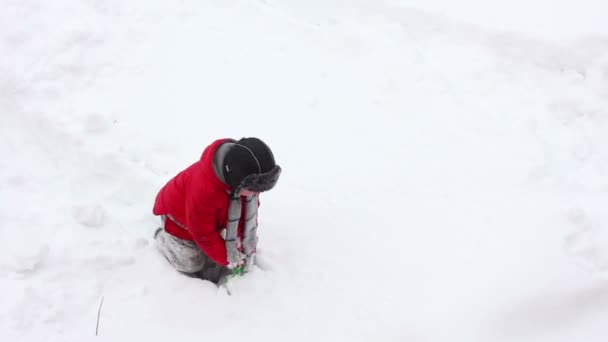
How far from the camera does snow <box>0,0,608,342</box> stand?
272cm

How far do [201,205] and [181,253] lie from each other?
0.66 m

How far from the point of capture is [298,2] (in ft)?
17.5

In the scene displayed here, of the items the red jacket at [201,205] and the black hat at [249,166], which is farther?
the red jacket at [201,205]

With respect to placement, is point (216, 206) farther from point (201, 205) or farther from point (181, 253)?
point (181, 253)

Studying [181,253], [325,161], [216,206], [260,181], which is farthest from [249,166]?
[325,161]

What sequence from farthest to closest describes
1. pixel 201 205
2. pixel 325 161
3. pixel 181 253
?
pixel 325 161 → pixel 181 253 → pixel 201 205

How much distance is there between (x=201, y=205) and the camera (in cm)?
231

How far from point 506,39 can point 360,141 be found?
6.69ft

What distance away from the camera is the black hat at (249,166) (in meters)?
2.07

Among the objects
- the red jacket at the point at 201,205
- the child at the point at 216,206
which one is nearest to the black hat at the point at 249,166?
the child at the point at 216,206

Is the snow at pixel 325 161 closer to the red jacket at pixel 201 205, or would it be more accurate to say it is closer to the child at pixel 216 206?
the child at pixel 216 206

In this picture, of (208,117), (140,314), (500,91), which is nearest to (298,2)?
(208,117)

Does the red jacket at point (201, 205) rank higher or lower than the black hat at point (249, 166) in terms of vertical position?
lower

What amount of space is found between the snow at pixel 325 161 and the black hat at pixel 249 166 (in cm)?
102
